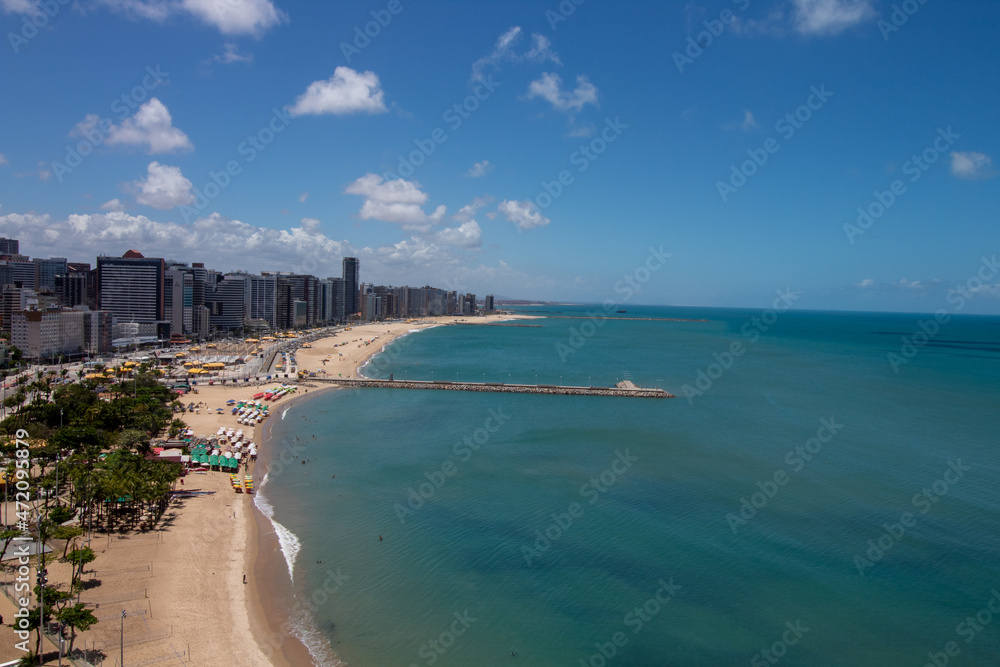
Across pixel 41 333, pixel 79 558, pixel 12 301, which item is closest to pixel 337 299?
pixel 12 301

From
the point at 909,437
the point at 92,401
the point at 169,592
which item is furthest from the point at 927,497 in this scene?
the point at 92,401

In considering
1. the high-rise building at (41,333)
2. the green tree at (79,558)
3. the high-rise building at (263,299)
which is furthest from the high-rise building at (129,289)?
the green tree at (79,558)

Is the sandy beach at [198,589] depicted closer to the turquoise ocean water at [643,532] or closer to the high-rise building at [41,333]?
the turquoise ocean water at [643,532]

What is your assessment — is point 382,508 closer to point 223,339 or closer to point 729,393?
point 729,393

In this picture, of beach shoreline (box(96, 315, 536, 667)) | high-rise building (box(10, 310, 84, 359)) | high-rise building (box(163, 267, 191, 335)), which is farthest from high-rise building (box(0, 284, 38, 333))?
beach shoreline (box(96, 315, 536, 667))

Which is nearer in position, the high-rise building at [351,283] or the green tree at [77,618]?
the green tree at [77,618]

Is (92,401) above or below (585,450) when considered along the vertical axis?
above
